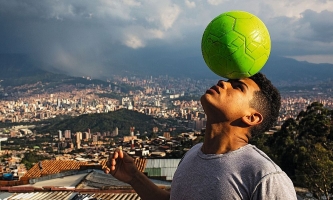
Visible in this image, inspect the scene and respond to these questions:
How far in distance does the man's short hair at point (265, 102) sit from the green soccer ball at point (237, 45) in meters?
0.08

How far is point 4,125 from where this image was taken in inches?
3575

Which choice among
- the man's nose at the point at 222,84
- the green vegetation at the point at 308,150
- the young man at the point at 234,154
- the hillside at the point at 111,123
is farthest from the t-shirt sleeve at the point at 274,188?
the hillside at the point at 111,123

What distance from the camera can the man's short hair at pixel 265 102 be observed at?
178cm

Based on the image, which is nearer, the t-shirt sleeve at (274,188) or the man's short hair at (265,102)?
the t-shirt sleeve at (274,188)

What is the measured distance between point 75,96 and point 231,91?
148 m

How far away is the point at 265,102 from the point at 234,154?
1.10 feet

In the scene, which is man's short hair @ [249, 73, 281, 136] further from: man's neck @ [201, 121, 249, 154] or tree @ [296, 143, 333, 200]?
tree @ [296, 143, 333, 200]

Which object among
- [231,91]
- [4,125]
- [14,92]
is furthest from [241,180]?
[14,92]

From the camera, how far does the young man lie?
4.79 ft

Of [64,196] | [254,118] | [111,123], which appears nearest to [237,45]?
[254,118]

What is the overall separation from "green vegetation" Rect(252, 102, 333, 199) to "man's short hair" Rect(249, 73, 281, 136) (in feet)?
31.0

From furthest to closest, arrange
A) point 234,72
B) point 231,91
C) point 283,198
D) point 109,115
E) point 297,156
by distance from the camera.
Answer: point 109,115
point 297,156
point 234,72
point 231,91
point 283,198

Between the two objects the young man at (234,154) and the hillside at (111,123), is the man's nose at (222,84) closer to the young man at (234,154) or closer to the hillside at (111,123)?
the young man at (234,154)

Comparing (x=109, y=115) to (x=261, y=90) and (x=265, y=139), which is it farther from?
(x=261, y=90)
